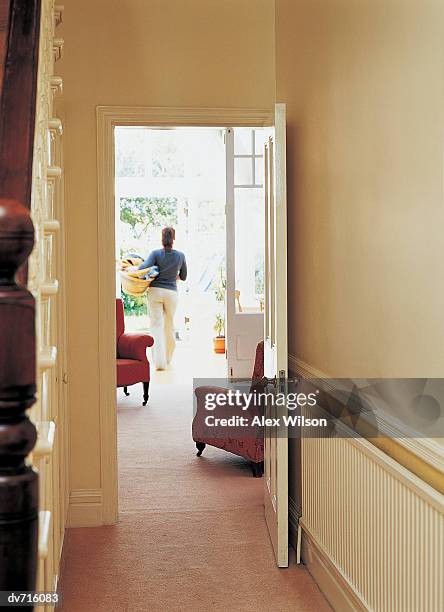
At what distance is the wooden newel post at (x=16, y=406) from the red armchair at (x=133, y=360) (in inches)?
254

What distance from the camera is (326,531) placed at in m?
3.30

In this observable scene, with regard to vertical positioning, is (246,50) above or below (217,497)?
above

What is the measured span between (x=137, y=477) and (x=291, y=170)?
237cm

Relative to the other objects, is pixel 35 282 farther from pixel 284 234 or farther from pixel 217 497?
pixel 217 497

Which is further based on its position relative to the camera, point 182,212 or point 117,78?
point 182,212

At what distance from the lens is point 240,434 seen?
5492 millimetres

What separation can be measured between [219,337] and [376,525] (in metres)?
8.22

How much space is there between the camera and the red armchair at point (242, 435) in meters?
5.30

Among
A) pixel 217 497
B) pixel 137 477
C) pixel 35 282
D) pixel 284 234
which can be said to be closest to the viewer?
pixel 35 282

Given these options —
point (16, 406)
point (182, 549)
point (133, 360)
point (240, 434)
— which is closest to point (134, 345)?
point (133, 360)

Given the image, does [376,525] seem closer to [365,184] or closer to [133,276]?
[365,184]

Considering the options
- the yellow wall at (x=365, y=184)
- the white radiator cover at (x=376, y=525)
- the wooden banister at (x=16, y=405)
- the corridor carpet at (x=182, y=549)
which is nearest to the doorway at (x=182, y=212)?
the corridor carpet at (x=182, y=549)

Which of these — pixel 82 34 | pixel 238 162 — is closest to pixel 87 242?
pixel 82 34

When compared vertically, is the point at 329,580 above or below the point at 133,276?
below
